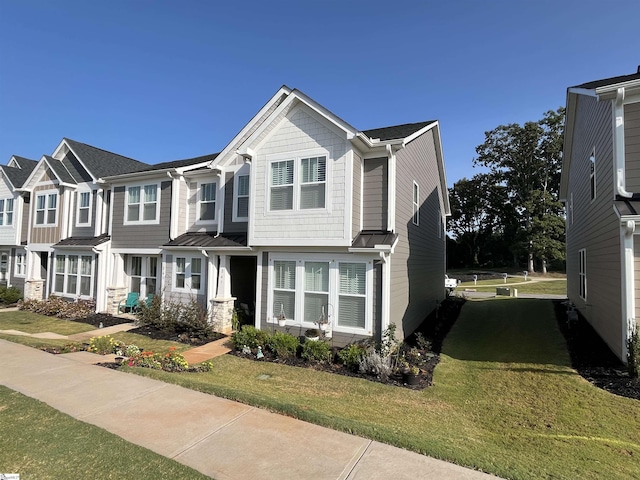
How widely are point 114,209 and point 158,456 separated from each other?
1377 cm

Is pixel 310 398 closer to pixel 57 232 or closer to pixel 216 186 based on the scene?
pixel 216 186

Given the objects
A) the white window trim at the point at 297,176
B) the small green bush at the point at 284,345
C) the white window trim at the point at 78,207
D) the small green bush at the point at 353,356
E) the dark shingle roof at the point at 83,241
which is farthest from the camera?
the white window trim at the point at 78,207

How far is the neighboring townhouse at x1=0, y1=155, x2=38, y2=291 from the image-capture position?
18453 millimetres

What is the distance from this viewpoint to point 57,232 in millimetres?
16766

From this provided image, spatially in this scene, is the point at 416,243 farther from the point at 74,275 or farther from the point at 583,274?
the point at 74,275

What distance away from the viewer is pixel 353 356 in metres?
8.11

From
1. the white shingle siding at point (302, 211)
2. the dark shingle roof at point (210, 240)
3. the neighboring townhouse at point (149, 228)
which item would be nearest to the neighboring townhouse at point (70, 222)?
the neighboring townhouse at point (149, 228)

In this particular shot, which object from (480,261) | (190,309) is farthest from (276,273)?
(480,261)

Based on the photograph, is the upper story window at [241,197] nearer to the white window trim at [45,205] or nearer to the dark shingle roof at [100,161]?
the dark shingle roof at [100,161]

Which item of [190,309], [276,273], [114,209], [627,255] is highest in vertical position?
[114,209]

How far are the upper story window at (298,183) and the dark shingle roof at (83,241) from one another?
370 inches

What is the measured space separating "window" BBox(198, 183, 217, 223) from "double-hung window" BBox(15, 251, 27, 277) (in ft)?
42.4

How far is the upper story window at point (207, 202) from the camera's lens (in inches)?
523

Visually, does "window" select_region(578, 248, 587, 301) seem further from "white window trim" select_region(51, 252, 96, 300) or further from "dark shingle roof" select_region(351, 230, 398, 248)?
"white window trim" select_region(51, 252, 96, 300)
